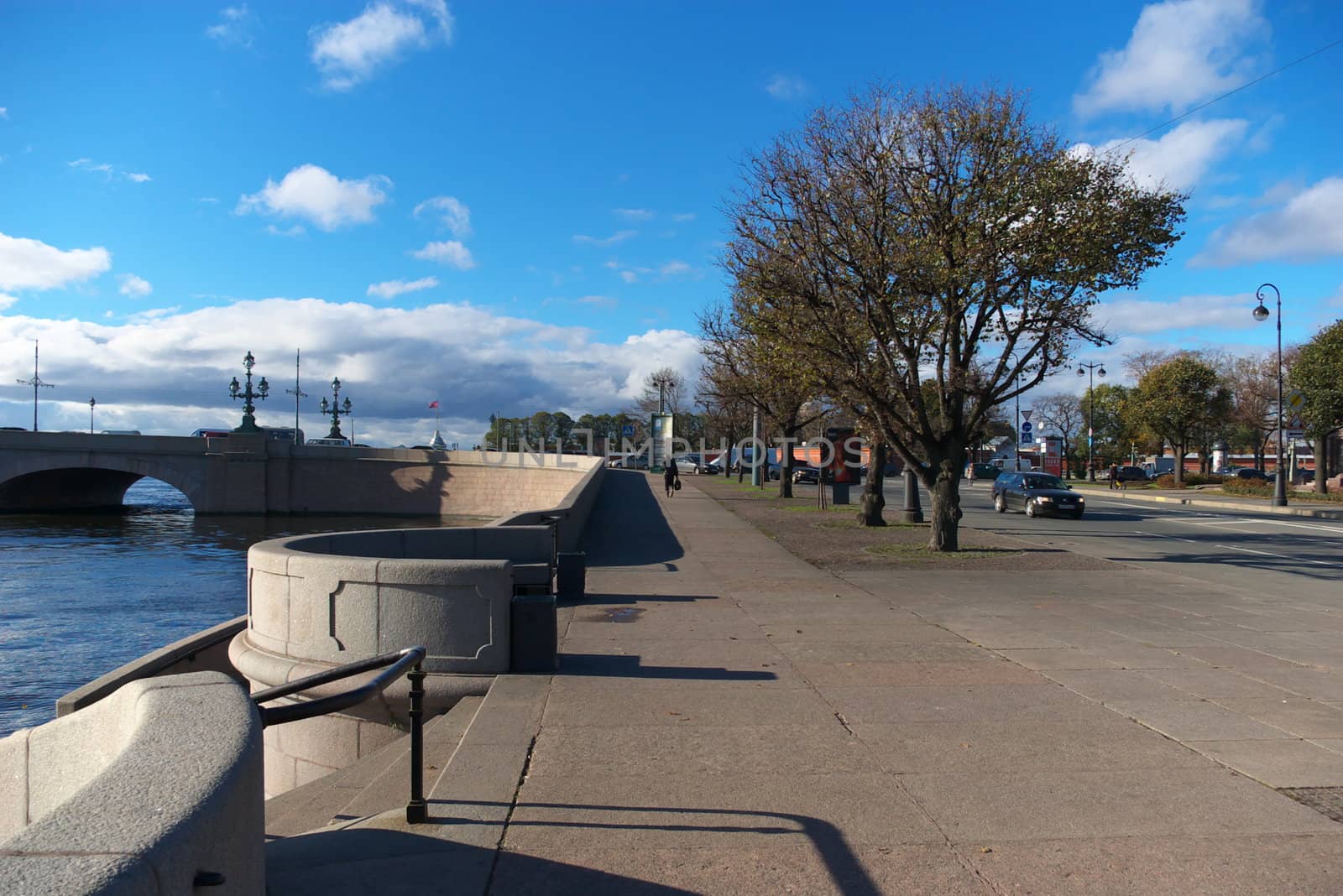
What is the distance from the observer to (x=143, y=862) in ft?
6.87

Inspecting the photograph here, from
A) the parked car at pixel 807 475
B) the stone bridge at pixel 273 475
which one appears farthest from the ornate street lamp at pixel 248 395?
the parked car at pixel 807 475

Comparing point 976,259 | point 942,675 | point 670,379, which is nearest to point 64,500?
point 670,379

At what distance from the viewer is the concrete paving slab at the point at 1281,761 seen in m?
5.45

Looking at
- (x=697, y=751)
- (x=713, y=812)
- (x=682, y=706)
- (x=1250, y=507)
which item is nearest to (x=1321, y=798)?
(x=713, y=812)

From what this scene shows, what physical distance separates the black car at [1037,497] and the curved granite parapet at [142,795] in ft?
96.3

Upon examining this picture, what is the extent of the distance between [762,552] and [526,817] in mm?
13641

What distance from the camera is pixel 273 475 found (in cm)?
6047

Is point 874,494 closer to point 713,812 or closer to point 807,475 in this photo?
point 713,812

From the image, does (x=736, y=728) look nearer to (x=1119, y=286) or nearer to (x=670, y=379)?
(x=1119, y=286)

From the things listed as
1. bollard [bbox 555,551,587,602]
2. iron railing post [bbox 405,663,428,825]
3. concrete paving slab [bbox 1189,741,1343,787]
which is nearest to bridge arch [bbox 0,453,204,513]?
bollard [bbox 555,551,587,602]

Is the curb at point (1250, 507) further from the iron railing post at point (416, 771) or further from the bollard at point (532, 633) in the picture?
the iron railing post at point (416, 771)

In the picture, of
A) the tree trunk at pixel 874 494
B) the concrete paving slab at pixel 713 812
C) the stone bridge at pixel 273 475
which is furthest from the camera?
the stone bridge at pixel 273 475

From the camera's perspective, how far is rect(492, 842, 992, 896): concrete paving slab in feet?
13.0

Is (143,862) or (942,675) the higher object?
(143,862)
